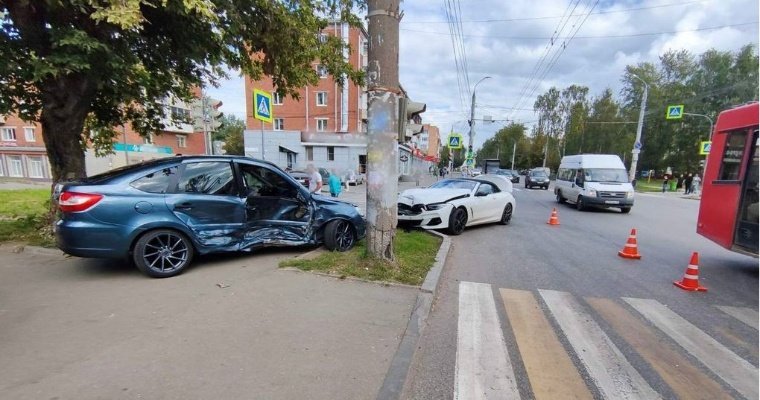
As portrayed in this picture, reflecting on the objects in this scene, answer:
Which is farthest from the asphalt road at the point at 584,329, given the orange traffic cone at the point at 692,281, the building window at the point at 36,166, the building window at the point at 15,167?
the building window at the point at 15,167

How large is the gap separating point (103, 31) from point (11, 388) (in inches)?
198

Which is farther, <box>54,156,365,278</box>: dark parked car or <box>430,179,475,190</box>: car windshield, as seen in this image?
<box>430,179,475,190</box>: car windshield

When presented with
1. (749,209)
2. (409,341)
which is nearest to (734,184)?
(749,209)

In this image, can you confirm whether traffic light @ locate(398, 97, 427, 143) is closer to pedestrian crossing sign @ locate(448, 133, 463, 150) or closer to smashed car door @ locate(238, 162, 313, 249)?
smashed car door @ locate(238, 162, 313, 249)

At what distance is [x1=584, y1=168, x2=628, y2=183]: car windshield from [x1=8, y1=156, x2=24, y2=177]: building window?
163ft

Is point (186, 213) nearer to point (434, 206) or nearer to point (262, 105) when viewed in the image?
point (262, 105)

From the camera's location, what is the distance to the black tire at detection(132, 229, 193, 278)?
464 centimetres

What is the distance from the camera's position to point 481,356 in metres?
3.31

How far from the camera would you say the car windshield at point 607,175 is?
50.7 ft

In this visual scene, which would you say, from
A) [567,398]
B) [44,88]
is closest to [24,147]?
[44,88]

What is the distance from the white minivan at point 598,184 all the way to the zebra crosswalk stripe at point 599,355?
12.0m

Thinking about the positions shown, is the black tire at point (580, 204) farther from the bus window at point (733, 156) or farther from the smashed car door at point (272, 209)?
the smashed car door at point (272, 209)

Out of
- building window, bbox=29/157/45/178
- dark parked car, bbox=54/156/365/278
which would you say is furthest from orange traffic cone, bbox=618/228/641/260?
building window, bbox=29/157/45/178

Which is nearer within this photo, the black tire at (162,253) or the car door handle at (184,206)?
the black tire at (162,253)
